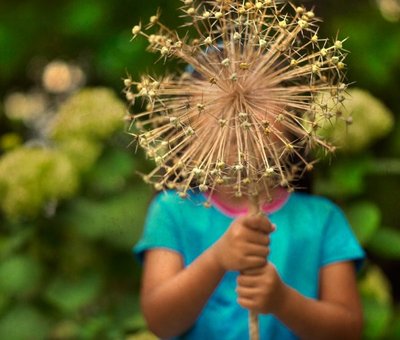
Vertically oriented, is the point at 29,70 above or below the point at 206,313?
above

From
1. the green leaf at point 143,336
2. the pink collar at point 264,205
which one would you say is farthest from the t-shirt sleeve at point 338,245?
the green leaf at point 143,336

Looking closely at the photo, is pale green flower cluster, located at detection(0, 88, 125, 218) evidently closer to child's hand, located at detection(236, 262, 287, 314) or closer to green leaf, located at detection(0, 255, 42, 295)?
green leaf, located at detection(0, 255, 42, 295)

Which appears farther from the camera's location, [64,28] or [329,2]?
[329,2]

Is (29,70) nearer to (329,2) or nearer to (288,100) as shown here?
(329,2)

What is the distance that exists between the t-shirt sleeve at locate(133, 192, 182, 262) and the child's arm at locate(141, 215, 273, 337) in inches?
0.6

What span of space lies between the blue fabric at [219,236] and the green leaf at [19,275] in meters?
0.72

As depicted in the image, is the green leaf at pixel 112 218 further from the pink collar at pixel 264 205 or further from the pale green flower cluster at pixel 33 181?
the pink collar at pixel 264 205

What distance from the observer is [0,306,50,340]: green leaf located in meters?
2.39

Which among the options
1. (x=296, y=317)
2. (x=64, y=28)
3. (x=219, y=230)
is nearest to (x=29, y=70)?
(x=64, y=28)

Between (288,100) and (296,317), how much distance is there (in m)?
0.42

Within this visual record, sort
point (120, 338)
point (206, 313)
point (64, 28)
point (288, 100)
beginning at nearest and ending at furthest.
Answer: point (288, 100) < point (206, 313) < point (120, 338) < point (64, 28)

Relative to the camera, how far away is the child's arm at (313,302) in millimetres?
1520

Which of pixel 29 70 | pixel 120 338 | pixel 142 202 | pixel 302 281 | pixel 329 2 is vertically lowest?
pixel 120 338

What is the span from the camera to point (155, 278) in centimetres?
172
